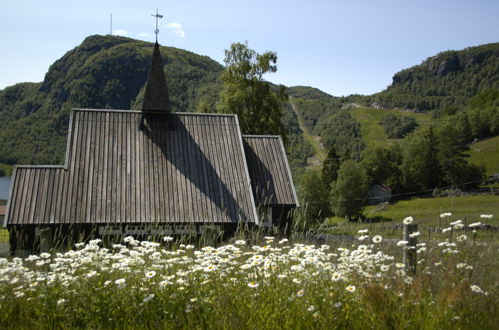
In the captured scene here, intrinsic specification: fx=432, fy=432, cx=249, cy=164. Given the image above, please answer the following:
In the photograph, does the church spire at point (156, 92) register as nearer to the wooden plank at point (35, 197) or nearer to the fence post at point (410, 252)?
the wooden plank at point (35, 197)

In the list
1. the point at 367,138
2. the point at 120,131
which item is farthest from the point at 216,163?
the point at 367,138

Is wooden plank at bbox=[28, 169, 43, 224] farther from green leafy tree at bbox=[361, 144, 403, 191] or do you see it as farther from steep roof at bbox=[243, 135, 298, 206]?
green leafy tree at bbox=[361, 144, 403, 191]

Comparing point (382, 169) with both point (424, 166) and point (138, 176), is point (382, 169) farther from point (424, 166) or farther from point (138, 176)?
point (138, 176)

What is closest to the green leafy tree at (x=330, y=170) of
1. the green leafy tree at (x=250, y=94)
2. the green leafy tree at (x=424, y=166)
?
the green leafy tree at (x=424, y=166)

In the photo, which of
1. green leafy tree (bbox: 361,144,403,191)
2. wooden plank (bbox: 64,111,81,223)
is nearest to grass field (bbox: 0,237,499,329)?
wooden plank (bbox: 64,111,81,223)

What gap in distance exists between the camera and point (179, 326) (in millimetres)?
4773

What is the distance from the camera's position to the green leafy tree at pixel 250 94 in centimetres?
3366

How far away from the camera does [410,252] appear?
6.03 m

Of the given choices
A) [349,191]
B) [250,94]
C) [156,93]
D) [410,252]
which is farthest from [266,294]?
[349,191]

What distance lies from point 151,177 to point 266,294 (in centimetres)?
1493

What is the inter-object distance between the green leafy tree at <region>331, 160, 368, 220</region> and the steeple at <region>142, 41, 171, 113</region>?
5601 cm

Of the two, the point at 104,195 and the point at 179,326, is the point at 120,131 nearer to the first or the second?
the point at 104,195

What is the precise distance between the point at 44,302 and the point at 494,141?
136557mm

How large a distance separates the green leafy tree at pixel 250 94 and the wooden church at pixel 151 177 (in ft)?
34.3
